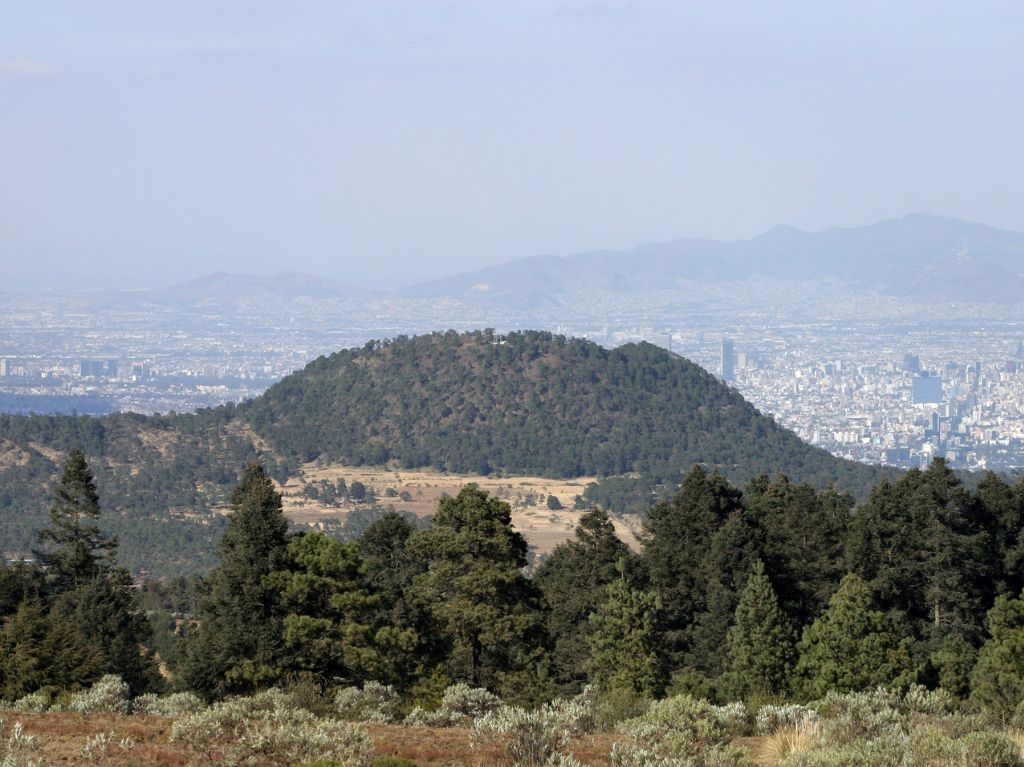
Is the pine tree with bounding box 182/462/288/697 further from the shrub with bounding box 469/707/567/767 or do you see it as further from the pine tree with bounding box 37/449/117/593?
the shrub with bounding box 469/707/567/767

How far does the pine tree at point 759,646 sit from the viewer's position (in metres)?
28.6

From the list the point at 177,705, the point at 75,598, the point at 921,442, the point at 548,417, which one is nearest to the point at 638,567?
the point at 75,598

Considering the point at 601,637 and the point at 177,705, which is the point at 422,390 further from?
the point at 177,705

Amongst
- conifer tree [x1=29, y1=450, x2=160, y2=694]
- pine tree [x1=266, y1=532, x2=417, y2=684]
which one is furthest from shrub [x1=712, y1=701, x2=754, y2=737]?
conifer tree [x1=29, y1=450, x2=160, y2=694]

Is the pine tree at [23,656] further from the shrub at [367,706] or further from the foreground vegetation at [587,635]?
the shrub at [367,706]

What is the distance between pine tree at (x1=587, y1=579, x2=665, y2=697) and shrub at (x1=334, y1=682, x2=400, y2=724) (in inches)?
331

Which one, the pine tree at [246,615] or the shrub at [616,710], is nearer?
the shrub at [616,710]

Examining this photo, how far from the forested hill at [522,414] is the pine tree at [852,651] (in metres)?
74.0

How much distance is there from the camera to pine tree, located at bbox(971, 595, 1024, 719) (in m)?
25.1

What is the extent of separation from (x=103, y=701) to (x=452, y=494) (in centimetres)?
7553

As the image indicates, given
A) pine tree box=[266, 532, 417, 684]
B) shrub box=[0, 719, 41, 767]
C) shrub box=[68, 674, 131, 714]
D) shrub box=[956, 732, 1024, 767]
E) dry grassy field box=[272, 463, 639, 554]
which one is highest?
shrub box=[956, 732, 1024, 767]

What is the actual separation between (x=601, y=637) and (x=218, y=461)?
76.5 meters

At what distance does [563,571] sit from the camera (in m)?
36.3

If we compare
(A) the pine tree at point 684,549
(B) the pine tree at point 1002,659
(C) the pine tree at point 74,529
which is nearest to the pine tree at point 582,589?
(A) the pine tree at point 684,549
